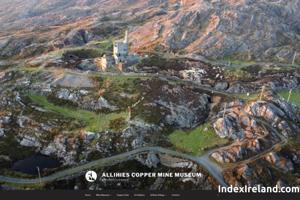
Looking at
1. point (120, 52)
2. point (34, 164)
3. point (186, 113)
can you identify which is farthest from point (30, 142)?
point (120, 52)

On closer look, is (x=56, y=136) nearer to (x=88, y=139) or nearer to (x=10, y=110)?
(x=88, y=139)

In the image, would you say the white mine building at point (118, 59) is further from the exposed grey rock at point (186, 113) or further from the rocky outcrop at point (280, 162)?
the rocky outcrop at point (280, 162)

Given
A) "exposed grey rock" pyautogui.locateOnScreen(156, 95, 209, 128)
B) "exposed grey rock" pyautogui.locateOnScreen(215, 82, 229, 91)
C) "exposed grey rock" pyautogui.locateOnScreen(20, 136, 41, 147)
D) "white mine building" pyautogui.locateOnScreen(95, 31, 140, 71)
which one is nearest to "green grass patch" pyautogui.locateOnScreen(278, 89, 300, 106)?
"exposed grey rock" pyautogui.locateOnScreen(215, 82, 229, 91)

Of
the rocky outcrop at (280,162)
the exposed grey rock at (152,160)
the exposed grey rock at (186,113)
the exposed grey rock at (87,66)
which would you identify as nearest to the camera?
the exposed grey rock at (152,160)

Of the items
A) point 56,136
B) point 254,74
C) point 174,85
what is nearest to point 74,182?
point 56,136

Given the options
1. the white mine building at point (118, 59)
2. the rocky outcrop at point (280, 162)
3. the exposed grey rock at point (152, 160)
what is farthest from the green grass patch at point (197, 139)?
the white mine building at point (118, 59)

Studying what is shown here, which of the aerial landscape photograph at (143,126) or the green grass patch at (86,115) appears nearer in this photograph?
the aerial landscape photograph at (143,126)
